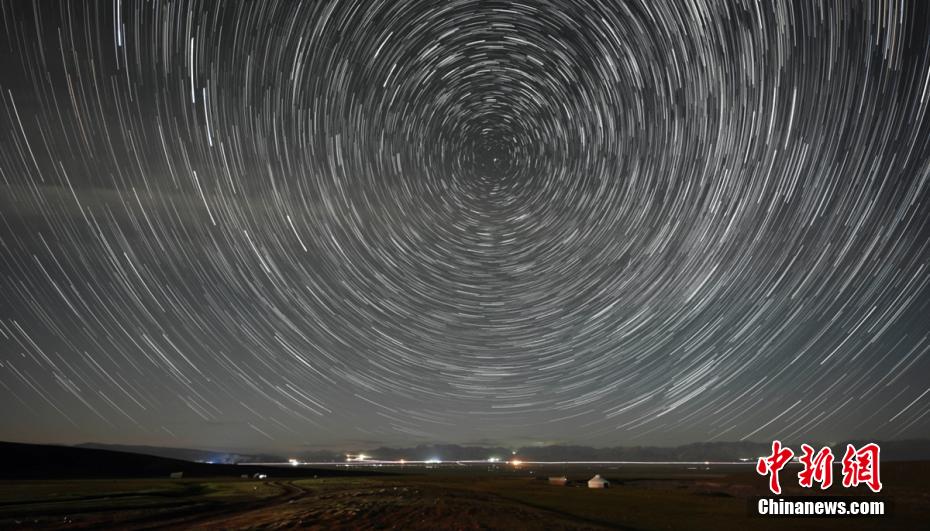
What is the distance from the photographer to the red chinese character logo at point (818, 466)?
28.3 metres

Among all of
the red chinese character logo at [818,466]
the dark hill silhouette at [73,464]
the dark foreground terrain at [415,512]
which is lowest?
the dark hill silhouette at [73,464]

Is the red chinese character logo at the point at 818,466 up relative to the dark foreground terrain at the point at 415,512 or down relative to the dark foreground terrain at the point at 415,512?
up

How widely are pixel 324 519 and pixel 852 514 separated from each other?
27.5 metres

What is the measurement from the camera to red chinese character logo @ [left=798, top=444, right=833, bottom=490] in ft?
92.8

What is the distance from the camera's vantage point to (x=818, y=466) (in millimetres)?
28531

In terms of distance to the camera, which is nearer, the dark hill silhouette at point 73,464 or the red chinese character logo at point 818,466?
the red chinese character logo at point 818,466

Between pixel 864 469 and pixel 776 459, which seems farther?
pixel 776 459

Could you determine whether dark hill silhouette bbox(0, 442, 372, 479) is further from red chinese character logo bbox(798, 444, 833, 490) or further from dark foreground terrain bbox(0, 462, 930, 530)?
red chinese character logo bbox(798, 444, 833, 490)

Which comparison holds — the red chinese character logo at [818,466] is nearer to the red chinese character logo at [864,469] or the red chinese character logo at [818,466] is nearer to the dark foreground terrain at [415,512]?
the red chinese character logo at [864,469]

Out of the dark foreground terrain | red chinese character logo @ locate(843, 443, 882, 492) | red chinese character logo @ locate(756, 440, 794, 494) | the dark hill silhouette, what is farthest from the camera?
the dark hill silhouette

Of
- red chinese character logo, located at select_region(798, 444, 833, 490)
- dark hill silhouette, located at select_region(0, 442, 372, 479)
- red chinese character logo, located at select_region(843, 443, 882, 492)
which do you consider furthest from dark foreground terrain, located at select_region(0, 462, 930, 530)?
dark hill silhouette, located at select_region(0, 442, 372, 479)

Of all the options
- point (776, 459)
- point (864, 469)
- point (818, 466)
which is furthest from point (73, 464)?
point (864, 469)

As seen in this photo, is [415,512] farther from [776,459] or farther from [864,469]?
[864,469]

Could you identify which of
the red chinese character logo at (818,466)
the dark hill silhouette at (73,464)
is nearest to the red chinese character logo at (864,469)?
the red chinese character logo at (818,466)
